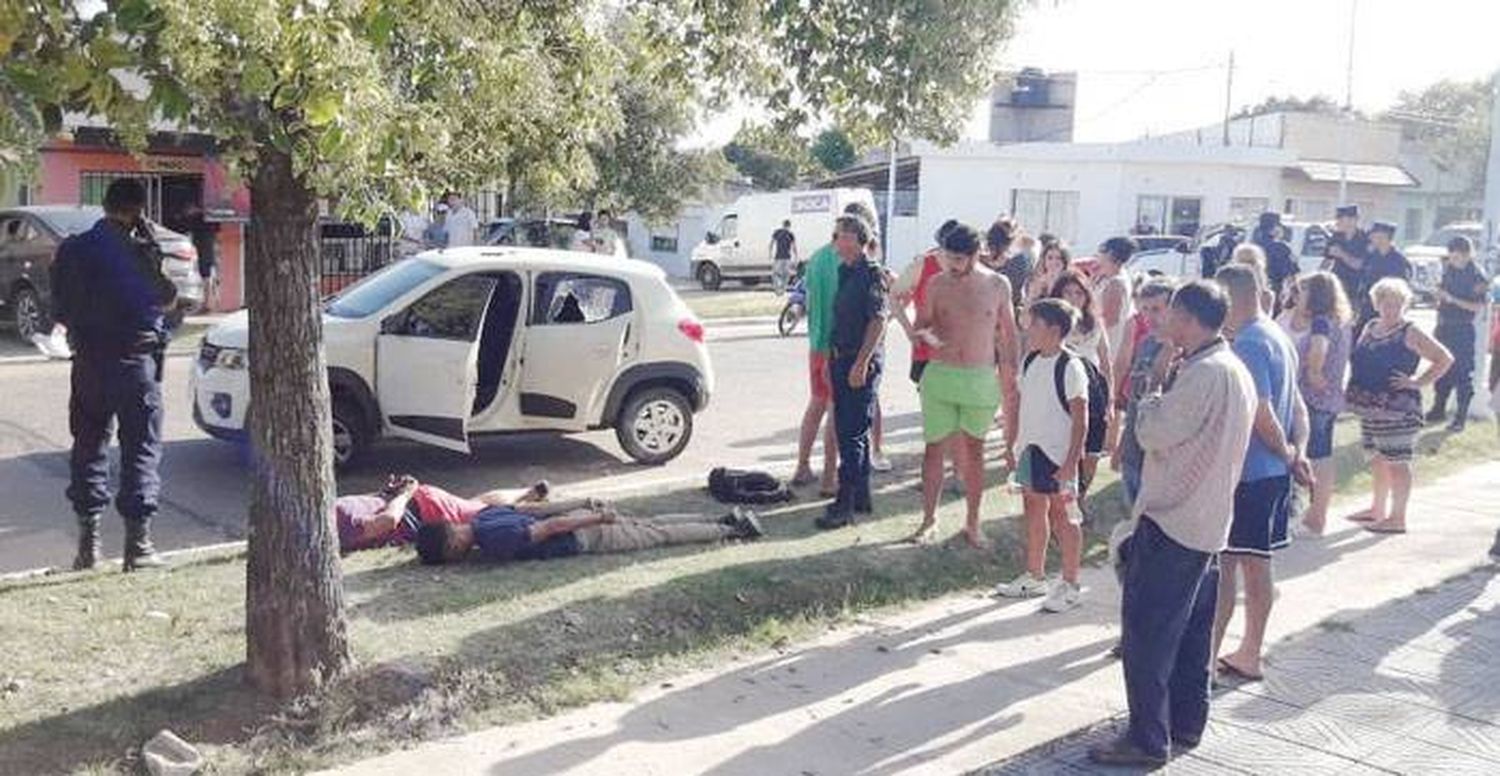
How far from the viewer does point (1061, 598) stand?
23.3 ft

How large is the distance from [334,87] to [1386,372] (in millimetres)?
7254

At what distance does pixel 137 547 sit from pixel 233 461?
3.19m

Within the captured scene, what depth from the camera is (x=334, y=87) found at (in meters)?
3.86

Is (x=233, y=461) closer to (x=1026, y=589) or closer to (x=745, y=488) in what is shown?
(x=745, y=488)

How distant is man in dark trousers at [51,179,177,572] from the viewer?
6.70 metres

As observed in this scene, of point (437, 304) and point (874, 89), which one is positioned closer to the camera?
point (874, 89)

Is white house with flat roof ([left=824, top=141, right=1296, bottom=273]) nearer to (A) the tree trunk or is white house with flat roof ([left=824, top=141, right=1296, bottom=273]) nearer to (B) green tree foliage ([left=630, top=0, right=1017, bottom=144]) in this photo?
(B) green tree foliage ([left=630, top=0, right=1017, bottom=144])

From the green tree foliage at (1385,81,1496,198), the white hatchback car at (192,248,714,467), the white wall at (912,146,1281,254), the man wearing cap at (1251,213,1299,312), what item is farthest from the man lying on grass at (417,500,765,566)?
the green tree foliage at (1385,81,1496,198)

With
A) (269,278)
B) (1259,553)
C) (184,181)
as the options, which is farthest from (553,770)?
(184,181)

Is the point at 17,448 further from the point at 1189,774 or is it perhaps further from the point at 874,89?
the point at 1189,774

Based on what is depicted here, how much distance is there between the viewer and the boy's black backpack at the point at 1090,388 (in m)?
6.66

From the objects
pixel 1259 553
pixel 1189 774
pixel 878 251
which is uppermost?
pixel 878 251

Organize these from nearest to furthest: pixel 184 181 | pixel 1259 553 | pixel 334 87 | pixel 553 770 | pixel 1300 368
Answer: pixel 334 87 → pixel 553 770 → pixel 1259 553 → pixel 1300 368 → pixel 184 181

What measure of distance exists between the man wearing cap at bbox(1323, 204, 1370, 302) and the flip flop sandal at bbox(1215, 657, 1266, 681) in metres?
8.09
